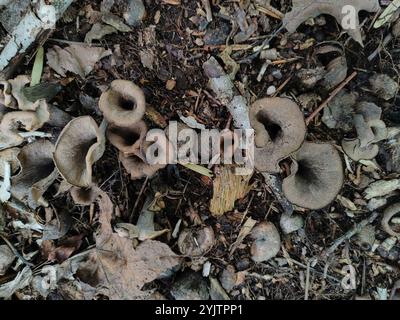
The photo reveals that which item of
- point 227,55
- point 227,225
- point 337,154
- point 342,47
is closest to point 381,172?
point 337,154

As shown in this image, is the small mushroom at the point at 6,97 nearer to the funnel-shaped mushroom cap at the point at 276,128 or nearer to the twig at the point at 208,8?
the twig at the point at 208,8

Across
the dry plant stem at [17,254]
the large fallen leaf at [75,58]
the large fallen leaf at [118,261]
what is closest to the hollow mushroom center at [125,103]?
the large fallen leaf at [75,58]

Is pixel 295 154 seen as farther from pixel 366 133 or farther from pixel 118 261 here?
pixel 118 261

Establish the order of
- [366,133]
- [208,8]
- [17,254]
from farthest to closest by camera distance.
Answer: [17,254], [208,8], [366,133]

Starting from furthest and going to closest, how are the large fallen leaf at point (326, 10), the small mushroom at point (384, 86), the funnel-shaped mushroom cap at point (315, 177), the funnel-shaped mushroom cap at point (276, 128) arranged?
the small mushroom at point (384, 86) < the large fallen leaf at point (326, 10) < the funnel-shaped mushroom cap at point (315, 177) < the funnel-shaped mushroom cap at point (276, 128)

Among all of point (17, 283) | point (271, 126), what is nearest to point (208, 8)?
point (271, 126)

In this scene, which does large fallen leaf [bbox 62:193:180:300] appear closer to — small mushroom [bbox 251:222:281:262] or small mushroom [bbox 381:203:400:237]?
small mushroom [bbox 251:222:281:262]
